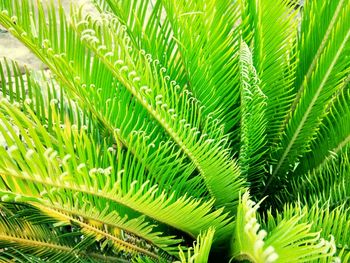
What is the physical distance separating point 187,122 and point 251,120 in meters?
0.15

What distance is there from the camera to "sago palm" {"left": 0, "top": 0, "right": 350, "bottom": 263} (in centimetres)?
80

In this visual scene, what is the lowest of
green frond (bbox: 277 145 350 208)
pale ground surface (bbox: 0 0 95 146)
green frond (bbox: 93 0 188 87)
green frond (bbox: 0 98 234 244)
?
pale ground surface (bbox: 0 0 95 146)

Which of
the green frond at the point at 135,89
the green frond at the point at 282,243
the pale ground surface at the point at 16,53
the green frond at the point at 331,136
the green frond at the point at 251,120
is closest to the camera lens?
the green frond at the point at 282,243

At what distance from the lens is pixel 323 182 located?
3.37 feet

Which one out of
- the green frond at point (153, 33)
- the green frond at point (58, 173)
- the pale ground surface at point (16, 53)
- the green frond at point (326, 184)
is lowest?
the pale ground surface at point (16, 53)

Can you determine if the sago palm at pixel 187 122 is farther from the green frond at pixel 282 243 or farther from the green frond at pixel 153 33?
the green frond at pixel 282 243

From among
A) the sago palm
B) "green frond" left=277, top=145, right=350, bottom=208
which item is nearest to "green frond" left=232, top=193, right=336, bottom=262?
the sago palm

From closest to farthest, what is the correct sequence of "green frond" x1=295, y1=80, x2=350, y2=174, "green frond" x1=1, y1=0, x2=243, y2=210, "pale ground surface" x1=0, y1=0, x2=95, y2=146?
"green frond" x1=1, y1=0, x2=243, y2=210, "green frond" x1=295, y1=80, x2=350, y2=174, "pale ground surface" x1=0, y1=0, x2=95, y2=146

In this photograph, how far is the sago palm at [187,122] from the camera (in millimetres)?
798

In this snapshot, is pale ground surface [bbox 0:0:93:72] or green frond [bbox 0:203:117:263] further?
pale ground surface [bbox 0:0:93:72]

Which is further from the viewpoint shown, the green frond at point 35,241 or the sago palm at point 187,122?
the green frond at point 35,241

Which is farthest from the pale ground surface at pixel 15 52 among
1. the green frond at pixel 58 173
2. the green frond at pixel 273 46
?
the green frond at pixel 58 173

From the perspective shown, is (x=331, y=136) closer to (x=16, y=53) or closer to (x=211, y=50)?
(x=211, y=50)

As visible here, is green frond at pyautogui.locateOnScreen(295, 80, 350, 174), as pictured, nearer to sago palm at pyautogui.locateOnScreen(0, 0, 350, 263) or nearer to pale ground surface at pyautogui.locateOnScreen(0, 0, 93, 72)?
sago palm at pyautogui.locateOnScreen(0, 0, 350, 263)
